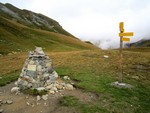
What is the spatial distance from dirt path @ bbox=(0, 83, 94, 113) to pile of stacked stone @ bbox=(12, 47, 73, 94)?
2.53 ft

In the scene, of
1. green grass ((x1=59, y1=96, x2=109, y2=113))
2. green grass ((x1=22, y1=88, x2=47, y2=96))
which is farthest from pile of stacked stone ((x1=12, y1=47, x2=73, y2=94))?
green grass ((x1=59, y1=96, x2=109, y2=113))

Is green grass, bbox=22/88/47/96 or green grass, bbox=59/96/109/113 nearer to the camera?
green grass, bbox=59/96/109/113

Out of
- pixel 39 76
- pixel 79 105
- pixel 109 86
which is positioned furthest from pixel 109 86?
pixel 39 76

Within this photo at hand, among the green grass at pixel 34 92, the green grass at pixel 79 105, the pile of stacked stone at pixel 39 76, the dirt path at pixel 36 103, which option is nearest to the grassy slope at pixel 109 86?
the green grass at pixel 79 105

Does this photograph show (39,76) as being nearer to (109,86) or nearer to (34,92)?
(34,92)

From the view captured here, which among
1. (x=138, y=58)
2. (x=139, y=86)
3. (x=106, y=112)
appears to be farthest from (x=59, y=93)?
(x=138, y=58)

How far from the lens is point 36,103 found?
13.5 m

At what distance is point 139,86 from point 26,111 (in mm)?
10231

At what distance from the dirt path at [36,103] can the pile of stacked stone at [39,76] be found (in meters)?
0.77

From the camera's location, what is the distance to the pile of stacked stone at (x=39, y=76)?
15406 millimetres

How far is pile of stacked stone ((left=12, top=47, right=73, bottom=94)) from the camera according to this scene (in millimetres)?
15406

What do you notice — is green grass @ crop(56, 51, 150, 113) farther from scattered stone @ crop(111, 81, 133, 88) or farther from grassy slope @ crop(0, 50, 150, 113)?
scattered stone @ crop(111, 81, 133, 88)

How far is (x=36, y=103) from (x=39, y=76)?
265 cm

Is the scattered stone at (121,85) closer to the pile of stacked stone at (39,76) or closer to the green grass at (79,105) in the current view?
the pile of stacked stone at (39,76)
